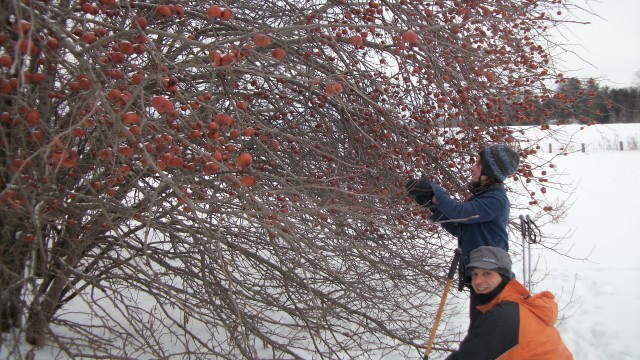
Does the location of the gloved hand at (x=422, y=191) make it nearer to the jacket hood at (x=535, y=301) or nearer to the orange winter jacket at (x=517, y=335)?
the jacket hood at (x=535, y=301)

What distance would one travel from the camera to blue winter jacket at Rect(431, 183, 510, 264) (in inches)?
105

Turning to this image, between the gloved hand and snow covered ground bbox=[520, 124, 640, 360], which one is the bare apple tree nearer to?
the gloved hand

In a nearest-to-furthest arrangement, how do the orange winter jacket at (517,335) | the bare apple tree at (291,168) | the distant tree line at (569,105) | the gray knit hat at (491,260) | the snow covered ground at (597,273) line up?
the orange winter jacket at (517,335), the gray knit hat at (491,260), the bare apple tree at (291,168), the distant tree line at (569,105), the snow covered ground at (597,273)

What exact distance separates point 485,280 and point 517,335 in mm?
383

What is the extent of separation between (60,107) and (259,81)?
62.0 inches

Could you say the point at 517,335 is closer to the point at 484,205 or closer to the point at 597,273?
the point at 484,205

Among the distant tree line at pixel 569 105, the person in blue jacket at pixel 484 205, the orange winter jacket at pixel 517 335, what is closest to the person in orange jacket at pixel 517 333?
the orange winter jacket at pixel 517 335

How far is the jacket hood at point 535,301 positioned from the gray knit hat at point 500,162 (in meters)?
0.69

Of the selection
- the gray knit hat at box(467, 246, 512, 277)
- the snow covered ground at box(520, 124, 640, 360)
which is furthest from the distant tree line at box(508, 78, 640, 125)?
the gray knit hat at box(467, 246, 512, 277)

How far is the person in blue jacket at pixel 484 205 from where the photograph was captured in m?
2.67

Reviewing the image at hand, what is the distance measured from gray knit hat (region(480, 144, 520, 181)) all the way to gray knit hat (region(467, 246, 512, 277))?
52 cm

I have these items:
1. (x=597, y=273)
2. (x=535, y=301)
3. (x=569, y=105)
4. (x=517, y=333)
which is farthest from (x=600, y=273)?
(x=517, y=333)

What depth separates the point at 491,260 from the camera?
7.73ft

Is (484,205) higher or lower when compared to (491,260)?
higher
